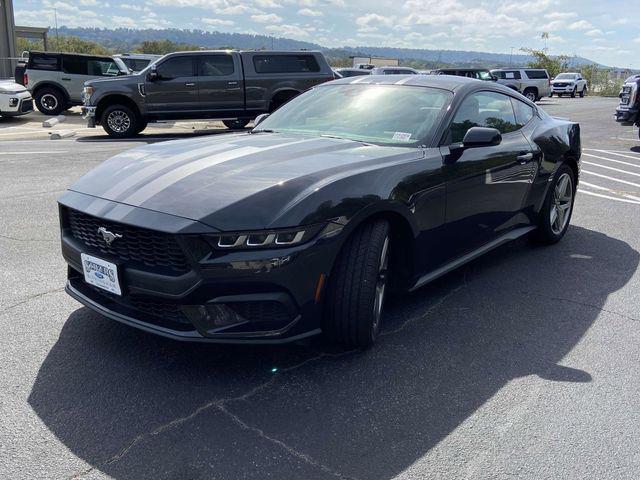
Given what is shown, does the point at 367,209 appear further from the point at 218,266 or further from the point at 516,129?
the point at 516,129

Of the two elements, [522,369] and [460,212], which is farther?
[460,212]

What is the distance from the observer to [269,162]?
338 centimetres

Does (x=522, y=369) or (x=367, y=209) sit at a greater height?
(x=367, y=209)

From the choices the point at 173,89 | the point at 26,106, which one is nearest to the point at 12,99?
the point at 26,106

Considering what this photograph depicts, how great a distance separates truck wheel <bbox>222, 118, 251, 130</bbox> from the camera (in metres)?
15.2

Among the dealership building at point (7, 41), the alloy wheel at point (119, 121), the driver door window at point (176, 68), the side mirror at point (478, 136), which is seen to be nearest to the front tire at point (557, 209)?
the side mirror at point (478, 136)

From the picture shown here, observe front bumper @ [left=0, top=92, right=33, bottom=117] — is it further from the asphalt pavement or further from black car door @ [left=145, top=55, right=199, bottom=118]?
the asphalt pavement

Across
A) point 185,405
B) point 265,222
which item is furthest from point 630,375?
point 185,405

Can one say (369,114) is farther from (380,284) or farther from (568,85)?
(568,85)

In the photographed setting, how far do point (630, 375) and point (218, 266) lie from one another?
7.60 ft

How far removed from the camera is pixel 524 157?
15.8 ft

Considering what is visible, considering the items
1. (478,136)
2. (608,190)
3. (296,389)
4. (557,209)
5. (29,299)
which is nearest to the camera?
(296,389)

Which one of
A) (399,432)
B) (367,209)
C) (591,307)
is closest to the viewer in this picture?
(399,432)

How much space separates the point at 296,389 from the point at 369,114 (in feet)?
6.85
